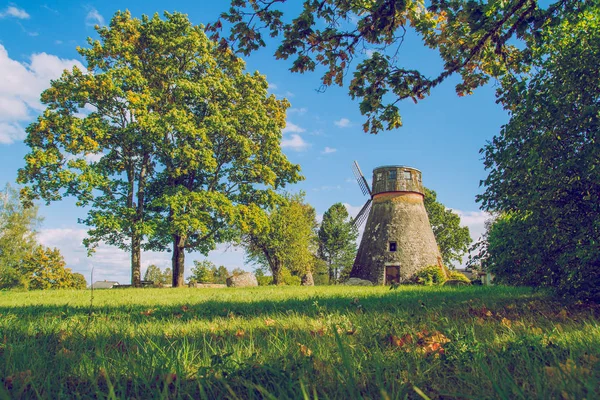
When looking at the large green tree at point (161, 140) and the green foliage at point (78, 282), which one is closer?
the large green tree at point (161, 140)

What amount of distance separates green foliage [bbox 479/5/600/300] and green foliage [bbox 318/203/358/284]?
4166 cm

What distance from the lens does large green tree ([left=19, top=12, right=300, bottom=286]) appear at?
2128 cm

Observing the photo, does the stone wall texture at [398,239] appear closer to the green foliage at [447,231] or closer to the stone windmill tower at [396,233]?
the stone windmill tower at [396,233]

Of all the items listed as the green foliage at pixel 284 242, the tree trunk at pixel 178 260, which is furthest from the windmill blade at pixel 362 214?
the tree trunk at pixel 178 260

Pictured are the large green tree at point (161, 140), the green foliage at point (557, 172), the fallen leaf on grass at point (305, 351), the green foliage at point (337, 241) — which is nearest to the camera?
the fallen leaf on grass at point (305, 351)

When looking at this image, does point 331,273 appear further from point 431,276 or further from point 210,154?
point 210,154

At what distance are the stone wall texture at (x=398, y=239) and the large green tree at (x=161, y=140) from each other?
8692 millimetres

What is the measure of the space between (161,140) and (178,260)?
7496mm

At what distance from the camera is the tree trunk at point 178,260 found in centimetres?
2394

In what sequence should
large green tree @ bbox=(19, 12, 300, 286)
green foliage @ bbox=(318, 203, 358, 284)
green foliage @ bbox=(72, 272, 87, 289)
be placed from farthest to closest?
green foliage @ bbox=(318, 203, 358, 284)
green foliage @ bbox=(72, 272, 87, 289)
large green tree @ bbox=(19, 12, 300, 286)

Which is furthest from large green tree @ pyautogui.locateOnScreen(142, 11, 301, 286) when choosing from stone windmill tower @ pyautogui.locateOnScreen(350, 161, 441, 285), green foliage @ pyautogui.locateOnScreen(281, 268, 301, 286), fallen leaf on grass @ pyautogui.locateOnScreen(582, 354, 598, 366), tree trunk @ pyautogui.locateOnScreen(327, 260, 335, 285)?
tree trunk @ pyautogui.locateOnScreen(327, 260, 335, 285)

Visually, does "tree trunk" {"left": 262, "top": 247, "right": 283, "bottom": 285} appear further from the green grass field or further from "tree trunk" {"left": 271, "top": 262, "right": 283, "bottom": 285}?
the green grass field

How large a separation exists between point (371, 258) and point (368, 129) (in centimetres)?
2469

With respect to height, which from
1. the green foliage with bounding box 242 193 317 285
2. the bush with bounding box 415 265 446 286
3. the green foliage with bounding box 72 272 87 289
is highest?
the green foliage with bounding box 242 193 317 285
